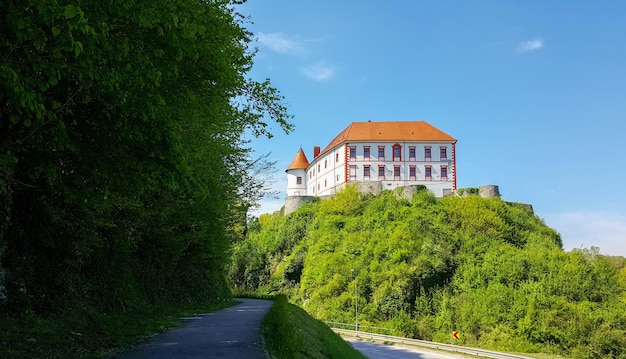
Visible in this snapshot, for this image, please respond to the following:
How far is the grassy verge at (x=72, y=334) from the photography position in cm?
762

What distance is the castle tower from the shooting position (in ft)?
283

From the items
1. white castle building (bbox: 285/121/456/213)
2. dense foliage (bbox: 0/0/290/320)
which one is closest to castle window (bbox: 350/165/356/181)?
white castle building (bbox: 285/121/456/213)

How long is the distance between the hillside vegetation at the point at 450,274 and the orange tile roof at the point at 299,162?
14.7 meters

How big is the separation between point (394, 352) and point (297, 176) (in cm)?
5255

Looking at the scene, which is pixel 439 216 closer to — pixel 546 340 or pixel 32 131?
pixel 546 340

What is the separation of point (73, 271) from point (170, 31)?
745cm

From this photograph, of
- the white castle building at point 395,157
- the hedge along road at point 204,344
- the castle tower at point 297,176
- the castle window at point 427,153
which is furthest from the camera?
the castle tower at point 297,176

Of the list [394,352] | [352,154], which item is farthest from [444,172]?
[394,352]

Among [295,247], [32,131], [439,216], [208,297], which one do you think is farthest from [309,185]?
[32,131]

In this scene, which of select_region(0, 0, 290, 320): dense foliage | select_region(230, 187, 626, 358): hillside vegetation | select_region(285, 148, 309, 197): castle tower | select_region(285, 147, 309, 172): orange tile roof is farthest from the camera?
select_region(285, 147, 309, 172): orange tile roof

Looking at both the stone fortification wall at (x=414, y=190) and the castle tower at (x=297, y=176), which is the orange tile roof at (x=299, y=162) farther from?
the stone fortification wall at (x=414, y=190)

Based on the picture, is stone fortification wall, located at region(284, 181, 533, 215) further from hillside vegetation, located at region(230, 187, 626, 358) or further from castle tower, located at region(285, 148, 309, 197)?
castle tower, located at region(285, 148, 309, 197)

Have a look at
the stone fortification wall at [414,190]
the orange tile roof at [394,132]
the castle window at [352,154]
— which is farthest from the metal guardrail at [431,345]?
the orange tile roof at [394,132]

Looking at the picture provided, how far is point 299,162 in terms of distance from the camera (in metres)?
86.8
